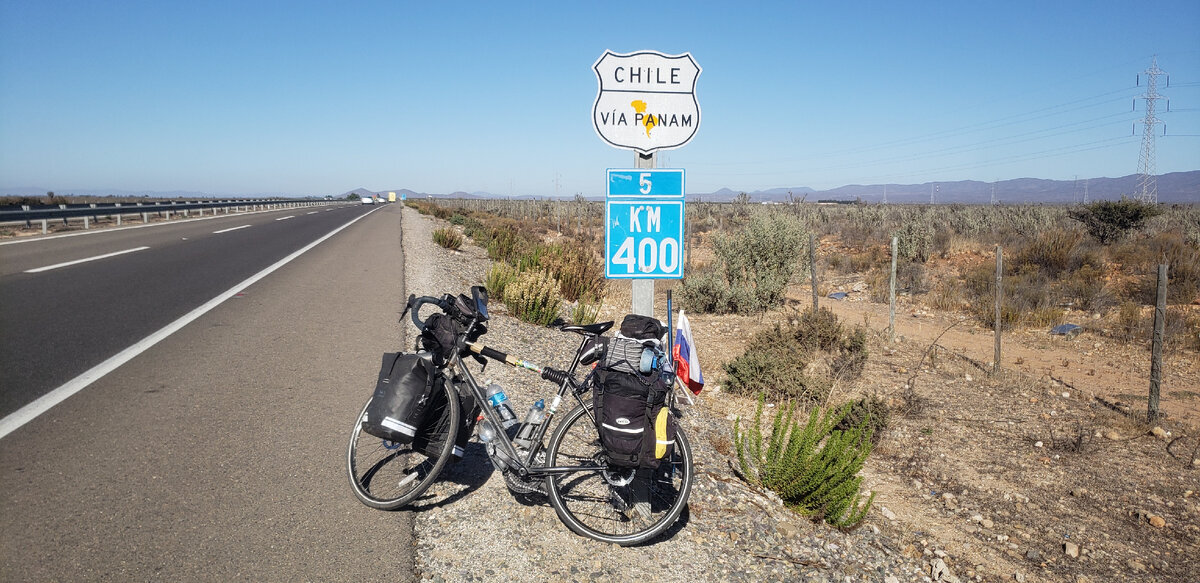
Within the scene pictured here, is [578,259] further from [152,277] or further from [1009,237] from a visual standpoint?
[1009,237]

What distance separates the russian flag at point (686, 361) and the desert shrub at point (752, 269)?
9.89m

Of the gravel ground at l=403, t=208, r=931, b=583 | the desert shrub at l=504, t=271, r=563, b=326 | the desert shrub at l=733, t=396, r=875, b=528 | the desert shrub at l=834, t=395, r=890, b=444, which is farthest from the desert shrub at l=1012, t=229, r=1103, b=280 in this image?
the gravel ground at l=403, t=208, r=931, b=583

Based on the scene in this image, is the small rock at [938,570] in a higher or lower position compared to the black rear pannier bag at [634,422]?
lower

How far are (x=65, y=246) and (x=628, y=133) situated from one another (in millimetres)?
16278

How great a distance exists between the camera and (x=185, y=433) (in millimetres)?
4633

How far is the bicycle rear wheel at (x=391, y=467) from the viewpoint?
372 cm

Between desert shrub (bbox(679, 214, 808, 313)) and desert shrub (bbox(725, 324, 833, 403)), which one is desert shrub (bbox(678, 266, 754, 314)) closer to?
desert shrub (bbox(679, 214, 808, 313))

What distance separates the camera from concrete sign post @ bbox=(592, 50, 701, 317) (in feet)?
14.6

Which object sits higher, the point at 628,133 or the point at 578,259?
the point at 628,133

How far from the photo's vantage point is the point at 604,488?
387cm

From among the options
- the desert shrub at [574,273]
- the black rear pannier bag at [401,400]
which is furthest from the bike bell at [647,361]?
the desert shrub at [574,273]

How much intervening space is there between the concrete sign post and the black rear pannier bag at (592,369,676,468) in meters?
1.22

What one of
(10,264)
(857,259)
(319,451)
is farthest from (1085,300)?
(10,264)

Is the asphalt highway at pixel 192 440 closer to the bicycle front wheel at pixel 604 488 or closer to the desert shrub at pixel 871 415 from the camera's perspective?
the bicycle front wheel at pixel 604 488
